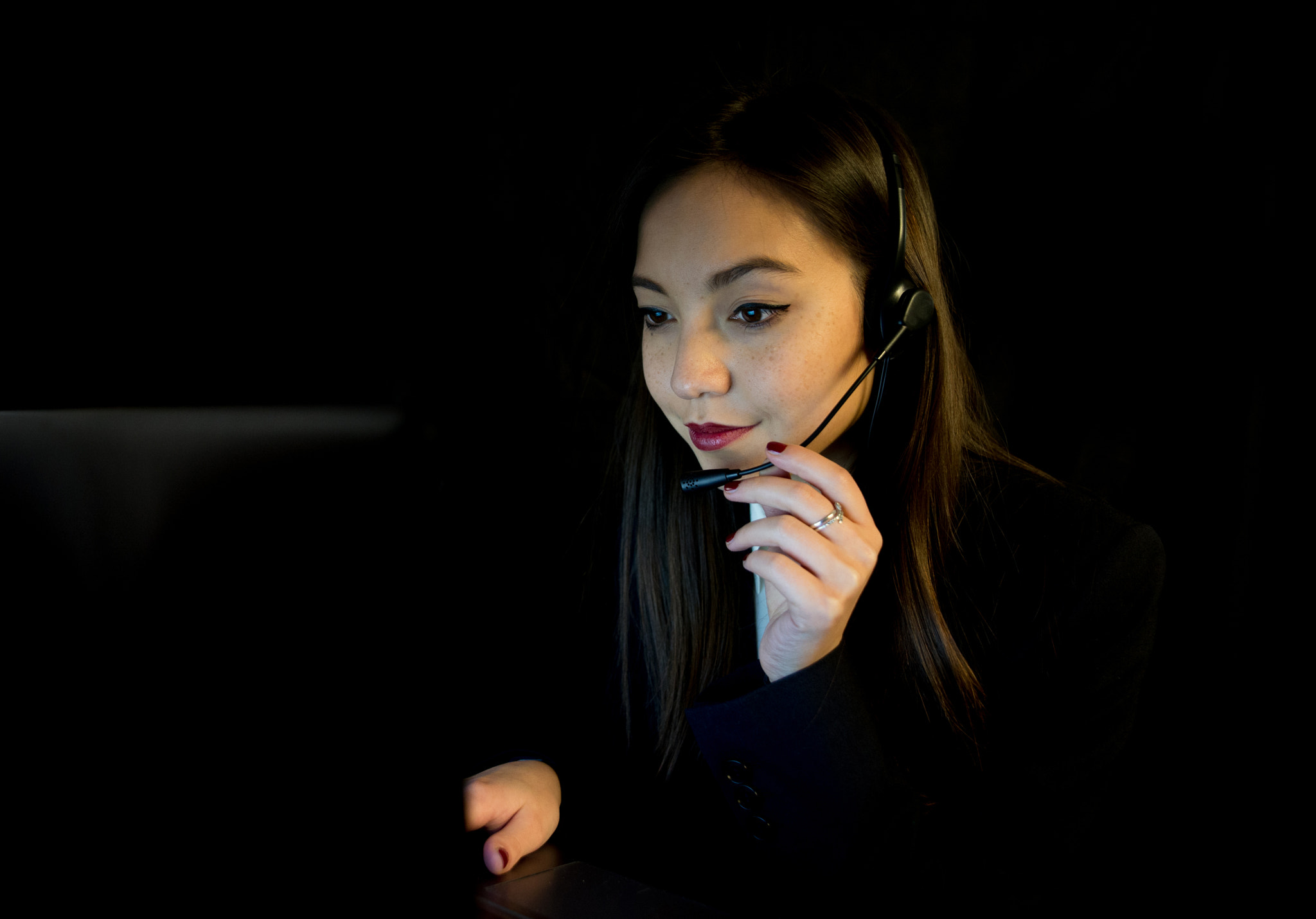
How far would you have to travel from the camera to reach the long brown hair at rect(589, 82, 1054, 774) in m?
0.86

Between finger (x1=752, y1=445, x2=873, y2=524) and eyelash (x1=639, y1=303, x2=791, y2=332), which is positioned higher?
eyelash (x1=639, y1=303, x2=791, y2=332)

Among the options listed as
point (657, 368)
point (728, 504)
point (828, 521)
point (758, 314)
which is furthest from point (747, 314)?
point (728, 504)

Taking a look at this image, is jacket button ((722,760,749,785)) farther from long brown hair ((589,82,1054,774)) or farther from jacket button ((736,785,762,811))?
long brown hair ((589,82,1054,774))

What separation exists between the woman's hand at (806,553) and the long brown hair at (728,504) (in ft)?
0.69

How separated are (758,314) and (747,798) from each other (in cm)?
49

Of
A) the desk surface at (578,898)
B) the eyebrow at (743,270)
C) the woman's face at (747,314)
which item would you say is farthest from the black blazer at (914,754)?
the eyebrow at (743,270)

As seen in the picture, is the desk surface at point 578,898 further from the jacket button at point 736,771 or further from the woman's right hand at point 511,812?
the jacket button at point 736,771

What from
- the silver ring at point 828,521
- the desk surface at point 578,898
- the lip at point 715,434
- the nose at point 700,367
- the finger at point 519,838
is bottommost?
the finger at point 519,838

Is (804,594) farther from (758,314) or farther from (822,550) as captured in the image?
(758,314)

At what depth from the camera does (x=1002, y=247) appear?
119cm

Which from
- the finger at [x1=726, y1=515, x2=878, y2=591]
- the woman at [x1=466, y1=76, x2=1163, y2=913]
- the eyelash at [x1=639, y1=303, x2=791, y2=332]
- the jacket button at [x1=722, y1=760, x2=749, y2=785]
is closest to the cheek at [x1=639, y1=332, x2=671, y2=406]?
the woman at [x1=466, y1=76, x2=1163, y2=913]

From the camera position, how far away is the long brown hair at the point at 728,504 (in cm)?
86

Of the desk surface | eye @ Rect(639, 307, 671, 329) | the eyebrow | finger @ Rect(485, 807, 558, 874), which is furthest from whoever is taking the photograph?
eye @ Rect(639, 307, 671, 329)

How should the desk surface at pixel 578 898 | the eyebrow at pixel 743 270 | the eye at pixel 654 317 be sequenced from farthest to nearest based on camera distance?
the eye at pixel 654 317, the eyebrow at pixel 743 270, the desk surface at pixel 578 898
